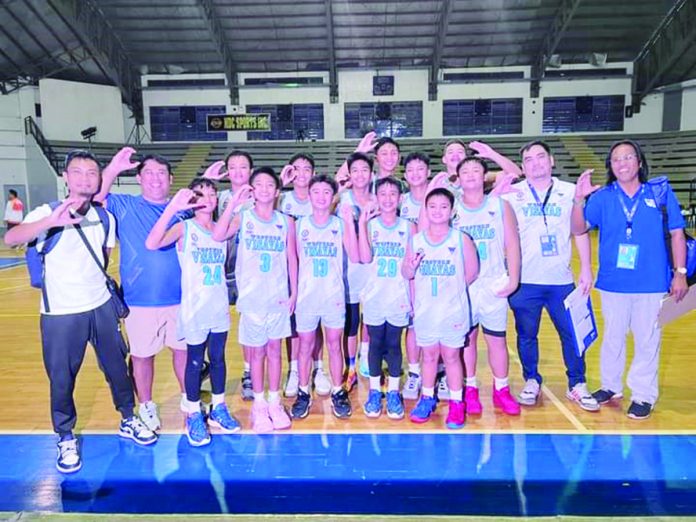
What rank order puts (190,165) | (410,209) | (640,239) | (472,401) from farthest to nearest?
(190,165) < (410,209) < (472,401) < (640,239)

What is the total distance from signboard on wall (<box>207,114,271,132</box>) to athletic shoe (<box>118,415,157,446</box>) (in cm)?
1827

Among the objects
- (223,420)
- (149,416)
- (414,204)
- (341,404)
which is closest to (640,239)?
(414,204)

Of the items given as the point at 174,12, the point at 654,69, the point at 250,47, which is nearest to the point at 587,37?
the point at 654,69

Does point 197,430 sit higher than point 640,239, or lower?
lower

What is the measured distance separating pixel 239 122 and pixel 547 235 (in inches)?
723

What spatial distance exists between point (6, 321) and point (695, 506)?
6.76 metres

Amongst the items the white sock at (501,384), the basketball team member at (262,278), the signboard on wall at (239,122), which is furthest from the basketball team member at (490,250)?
the signboard on wall at (239,122)

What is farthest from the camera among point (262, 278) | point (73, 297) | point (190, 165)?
point (190, 165)

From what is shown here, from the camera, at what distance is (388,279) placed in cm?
322

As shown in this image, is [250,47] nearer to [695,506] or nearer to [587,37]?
[587,37]

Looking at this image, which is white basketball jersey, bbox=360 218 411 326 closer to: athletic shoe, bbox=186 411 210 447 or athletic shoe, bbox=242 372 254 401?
athletic shoe, bbox=242 372 254 401

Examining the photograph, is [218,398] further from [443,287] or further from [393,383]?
[443,287]

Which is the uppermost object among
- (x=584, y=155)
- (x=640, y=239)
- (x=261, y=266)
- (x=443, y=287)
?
(x=584, y=155)

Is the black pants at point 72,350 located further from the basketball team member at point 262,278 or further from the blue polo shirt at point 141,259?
the basketball team member at point 262,278
